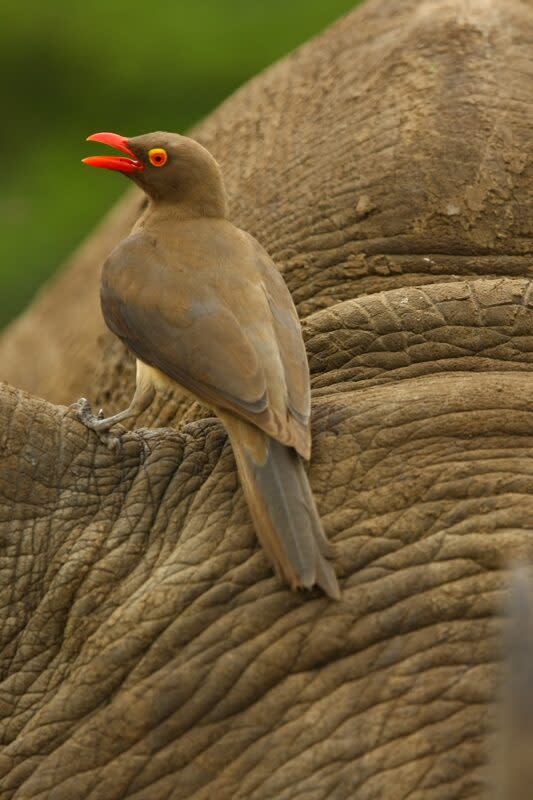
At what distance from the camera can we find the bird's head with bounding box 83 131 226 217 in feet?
15.8

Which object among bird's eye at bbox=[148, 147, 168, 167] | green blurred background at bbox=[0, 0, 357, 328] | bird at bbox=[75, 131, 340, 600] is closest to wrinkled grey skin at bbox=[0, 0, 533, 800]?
bird at bbox=[75, 131, 340, 600]

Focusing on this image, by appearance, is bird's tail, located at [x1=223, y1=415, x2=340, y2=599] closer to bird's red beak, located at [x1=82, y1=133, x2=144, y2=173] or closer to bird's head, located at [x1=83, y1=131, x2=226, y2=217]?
bird's head, located at [x1=83, y1=131, x2=226, y2=217]

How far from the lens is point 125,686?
3.79 m

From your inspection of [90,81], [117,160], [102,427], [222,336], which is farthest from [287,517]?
[90,81]

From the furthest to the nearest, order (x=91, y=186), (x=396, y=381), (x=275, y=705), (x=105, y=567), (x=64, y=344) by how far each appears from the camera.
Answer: (x=91, y=186)
(x=64, y=344)
(x=396, y=381)
(x=105, y=567)
(x=275, y=705)

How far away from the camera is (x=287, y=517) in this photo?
Answer: 3656mm

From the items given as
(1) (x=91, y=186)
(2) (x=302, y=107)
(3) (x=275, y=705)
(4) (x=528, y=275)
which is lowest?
(3) (x=275, y=705)

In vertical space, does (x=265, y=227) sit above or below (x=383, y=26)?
below

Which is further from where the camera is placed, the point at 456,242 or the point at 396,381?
the point at 456,242

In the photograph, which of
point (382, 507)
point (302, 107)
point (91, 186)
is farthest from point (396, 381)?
point (91, 186)

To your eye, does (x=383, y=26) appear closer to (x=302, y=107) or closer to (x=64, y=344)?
(x=302, y=107)

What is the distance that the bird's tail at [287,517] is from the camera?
11.9 ft

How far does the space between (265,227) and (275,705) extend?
2.08 m

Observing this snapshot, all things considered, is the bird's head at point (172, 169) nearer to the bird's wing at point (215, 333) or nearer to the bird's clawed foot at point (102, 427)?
the bird's wing at point (215, 333)
